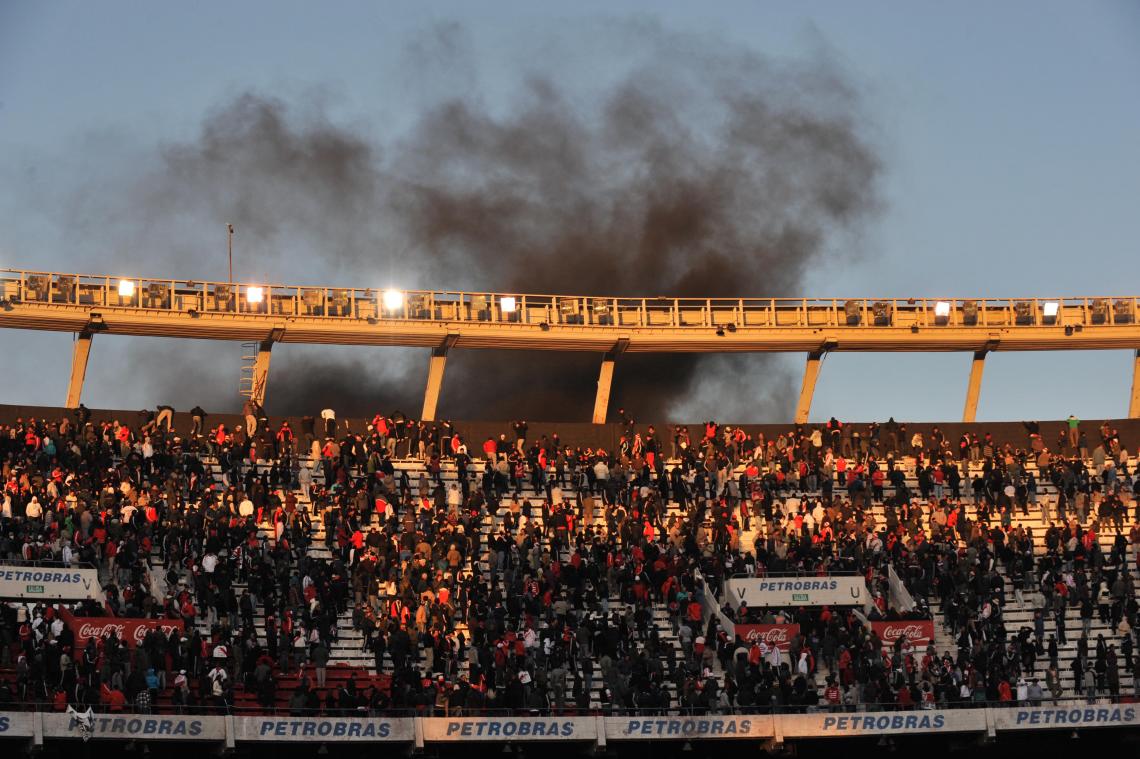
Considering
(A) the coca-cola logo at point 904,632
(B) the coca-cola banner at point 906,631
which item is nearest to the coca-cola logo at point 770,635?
(B) the coca-cola banner at point 906,631

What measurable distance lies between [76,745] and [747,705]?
13589mm

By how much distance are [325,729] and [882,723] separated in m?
11.7

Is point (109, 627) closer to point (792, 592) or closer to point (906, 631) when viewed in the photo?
point (792, 592)

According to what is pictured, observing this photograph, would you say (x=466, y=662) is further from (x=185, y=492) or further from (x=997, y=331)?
(x=997, y=331)

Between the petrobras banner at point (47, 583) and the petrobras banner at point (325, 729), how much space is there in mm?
5779

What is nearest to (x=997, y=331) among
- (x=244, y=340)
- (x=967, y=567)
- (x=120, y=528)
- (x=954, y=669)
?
(x=967, y=567)

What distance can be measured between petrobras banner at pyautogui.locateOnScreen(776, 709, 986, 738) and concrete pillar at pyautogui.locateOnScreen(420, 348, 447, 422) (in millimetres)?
19105

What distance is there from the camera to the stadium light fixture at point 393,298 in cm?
5678

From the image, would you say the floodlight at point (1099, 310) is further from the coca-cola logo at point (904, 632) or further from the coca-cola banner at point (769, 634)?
the coca-cola banner at point (769, 634)

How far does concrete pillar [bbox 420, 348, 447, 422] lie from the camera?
5734 centimetres

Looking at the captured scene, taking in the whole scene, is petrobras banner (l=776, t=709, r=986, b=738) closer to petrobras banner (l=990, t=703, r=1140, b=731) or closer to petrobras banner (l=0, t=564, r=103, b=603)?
petrobras banner (l=990, t=703, r=1140, b=731)

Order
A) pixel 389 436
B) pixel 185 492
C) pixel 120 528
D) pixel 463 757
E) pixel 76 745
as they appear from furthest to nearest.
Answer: pixel 389 436 → pixel 185 492 → pixel 120 528 → pixel 463 757 → pixel 76 745

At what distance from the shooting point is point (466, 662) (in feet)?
143

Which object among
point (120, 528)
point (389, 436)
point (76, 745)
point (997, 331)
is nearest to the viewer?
point (76, 745)
